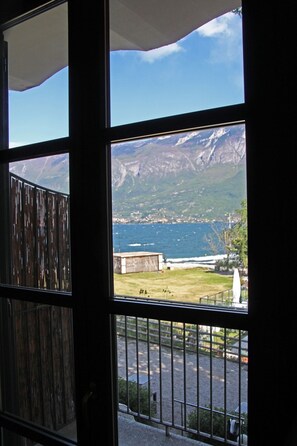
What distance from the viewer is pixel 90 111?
47.6 inches

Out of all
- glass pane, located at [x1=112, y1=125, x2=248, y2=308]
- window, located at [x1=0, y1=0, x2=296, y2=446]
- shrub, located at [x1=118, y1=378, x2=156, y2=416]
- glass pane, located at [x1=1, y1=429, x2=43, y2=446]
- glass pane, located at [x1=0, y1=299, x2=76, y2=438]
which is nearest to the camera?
window, located at [x1=0, y1=0, x2=296, y2=446]

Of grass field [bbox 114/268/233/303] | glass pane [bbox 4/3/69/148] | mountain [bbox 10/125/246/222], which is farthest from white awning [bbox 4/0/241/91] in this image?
grass field [bbox 114/268/233/303]

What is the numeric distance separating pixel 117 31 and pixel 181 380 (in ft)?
4.20

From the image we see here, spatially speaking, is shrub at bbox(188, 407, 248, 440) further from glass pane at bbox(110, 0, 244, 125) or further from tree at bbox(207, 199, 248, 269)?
glass pane at bbox(110, 0, 244, 125)

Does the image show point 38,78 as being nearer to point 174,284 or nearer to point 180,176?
point 180,176

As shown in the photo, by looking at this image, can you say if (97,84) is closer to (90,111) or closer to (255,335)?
(90,111)

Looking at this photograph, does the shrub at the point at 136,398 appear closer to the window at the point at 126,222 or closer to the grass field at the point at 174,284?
the window at the point at 126,222

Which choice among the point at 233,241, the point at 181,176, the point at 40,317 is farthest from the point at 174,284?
the point at 40,317

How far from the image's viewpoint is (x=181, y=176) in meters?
1.08

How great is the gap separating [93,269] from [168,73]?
74 centimetres

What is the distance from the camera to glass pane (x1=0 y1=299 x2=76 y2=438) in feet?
4.42

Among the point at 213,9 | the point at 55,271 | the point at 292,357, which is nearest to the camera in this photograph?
the point at 292,357

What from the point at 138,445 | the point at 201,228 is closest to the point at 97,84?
the point at 201,228

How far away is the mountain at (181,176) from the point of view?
0.96 meters
